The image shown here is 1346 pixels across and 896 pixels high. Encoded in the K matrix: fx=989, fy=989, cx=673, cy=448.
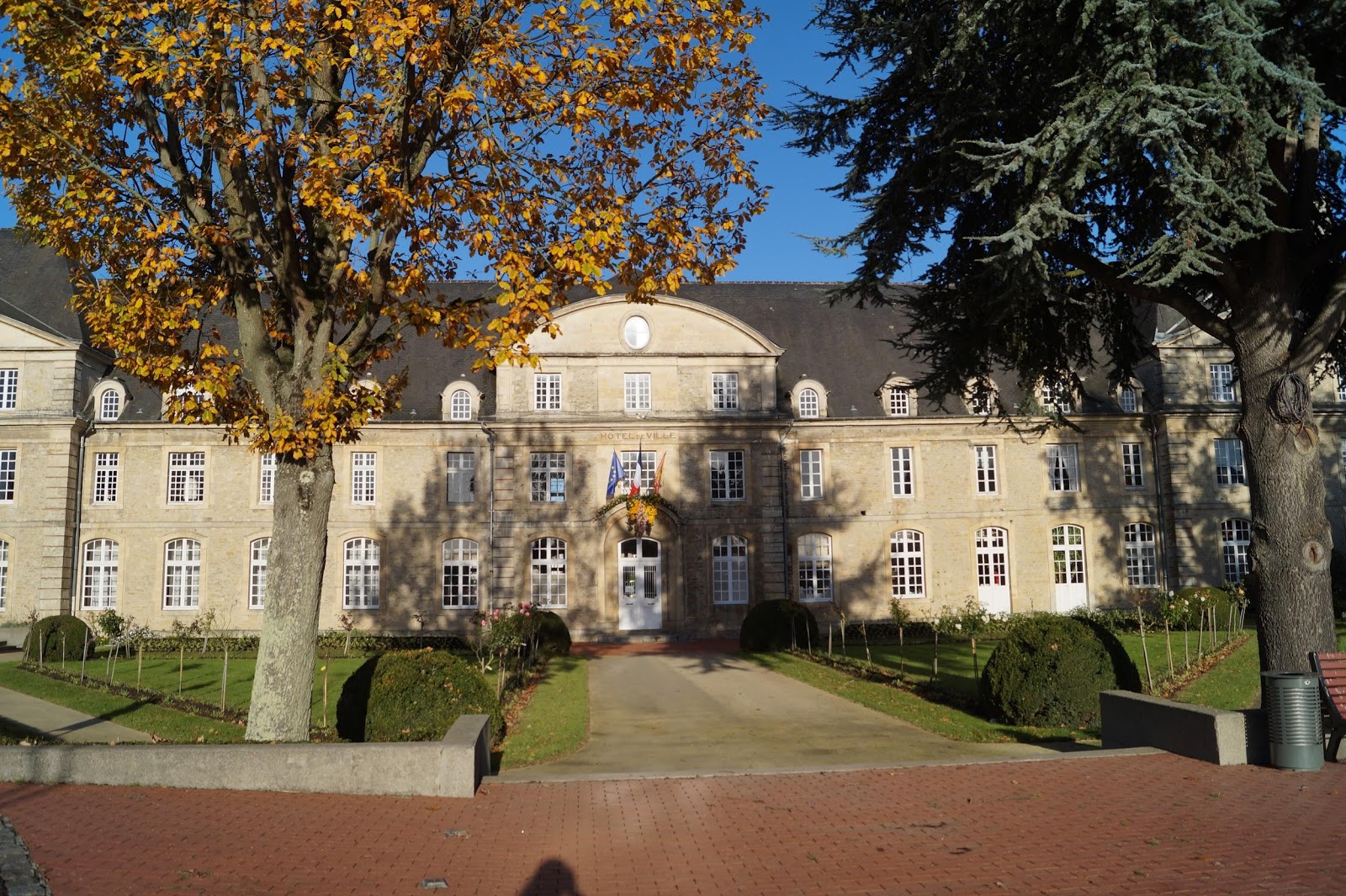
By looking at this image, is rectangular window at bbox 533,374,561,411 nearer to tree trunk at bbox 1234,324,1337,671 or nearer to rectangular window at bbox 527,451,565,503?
rectangular window at bbox 527,451,565,503

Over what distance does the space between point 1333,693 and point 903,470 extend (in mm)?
21931

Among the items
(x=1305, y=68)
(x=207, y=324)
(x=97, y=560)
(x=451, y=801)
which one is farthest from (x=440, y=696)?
(x=207, y=324)

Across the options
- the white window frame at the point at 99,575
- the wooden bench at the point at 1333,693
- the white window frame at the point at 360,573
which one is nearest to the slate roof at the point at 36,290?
the white window frame at the point at 99,575

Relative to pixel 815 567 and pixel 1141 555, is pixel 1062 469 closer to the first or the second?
Result: pixel 1141 555

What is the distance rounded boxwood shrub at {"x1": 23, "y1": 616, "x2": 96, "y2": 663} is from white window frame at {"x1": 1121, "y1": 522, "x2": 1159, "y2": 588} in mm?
28581

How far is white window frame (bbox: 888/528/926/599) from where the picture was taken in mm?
29984

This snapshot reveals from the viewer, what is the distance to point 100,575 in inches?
1156

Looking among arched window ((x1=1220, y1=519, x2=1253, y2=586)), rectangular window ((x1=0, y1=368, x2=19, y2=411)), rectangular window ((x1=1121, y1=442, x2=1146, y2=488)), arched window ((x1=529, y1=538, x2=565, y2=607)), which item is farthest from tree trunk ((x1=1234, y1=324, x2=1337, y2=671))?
rectangular window ((x1=0, y1=368, x2=19, y2=411))

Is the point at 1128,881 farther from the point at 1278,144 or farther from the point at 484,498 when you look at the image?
the point at 484,498

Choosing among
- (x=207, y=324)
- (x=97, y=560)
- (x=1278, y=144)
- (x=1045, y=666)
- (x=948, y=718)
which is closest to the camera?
(x=1278, y=144)

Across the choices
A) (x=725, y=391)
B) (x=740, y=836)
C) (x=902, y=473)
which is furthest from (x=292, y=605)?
(x=902, y=473)

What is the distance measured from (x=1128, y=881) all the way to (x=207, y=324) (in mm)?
32564

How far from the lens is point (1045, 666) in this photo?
11922 mm

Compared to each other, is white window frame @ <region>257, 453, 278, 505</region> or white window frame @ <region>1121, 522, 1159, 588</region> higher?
white window frame @ <region>257, 453, 278, 505</region>
